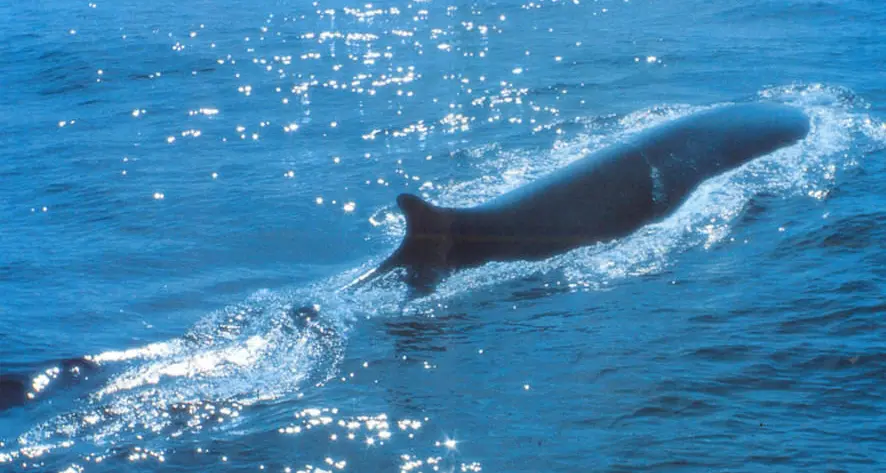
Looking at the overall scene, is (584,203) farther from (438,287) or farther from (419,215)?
(438,287)

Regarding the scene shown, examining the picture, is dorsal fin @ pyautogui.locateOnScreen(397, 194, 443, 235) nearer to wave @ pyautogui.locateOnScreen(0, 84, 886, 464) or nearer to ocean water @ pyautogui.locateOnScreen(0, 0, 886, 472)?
wave @ pyautogui.locateOnScreen(0, 84, 886, 464)

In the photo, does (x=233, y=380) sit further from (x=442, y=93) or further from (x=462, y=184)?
(x=442, y=93)

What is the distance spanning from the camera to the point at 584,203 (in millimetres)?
10922

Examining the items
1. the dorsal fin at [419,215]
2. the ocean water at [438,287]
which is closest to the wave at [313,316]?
the ocean water at [438,287]

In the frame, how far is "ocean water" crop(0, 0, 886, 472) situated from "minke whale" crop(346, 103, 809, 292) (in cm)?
24

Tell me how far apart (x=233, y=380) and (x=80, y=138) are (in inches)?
365

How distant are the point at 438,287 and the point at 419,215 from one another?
0.73 meters

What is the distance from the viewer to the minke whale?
10.2 meters

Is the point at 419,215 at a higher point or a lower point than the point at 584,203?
higher

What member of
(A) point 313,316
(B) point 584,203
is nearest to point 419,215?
(A) point 313,316

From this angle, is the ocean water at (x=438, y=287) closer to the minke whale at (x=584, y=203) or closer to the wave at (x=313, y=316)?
the wave at (x=313, y=316)

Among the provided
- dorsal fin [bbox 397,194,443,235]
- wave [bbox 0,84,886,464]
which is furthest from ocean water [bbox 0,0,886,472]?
dorsal fin [bbox 397,194,443,235]

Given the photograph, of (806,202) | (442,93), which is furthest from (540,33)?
(806,202)

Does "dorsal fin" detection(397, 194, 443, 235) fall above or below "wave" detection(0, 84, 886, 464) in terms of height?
above
